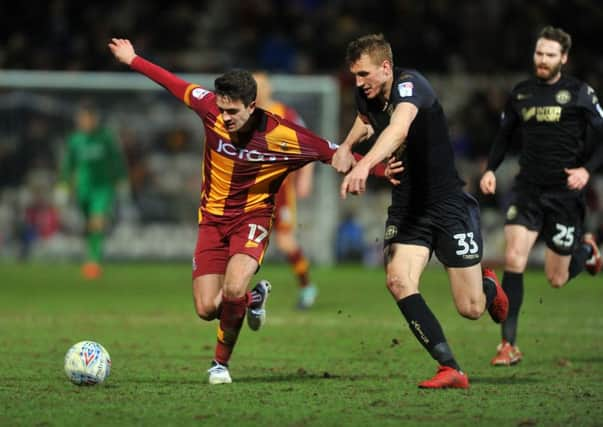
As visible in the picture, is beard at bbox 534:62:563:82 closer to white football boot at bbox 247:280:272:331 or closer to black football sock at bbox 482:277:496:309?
black football sock at bbox 482:277:496:309

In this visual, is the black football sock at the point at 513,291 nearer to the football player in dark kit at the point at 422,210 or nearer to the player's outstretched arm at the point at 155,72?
the football player in dark kit at the point at 422,210

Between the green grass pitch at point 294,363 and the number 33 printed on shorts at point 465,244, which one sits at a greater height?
the number 33 printed on shorts at point 465,244

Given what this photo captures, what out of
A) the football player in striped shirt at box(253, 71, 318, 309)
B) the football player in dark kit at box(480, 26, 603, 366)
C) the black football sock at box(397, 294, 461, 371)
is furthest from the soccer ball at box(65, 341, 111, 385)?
the football player in striped shirt at box(253, 71, 318, 309)

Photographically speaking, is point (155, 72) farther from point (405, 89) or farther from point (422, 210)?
point (422, 210)

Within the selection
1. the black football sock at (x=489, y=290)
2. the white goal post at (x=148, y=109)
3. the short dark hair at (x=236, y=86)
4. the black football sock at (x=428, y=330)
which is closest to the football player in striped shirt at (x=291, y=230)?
the black football sock at (x=489, y=290)

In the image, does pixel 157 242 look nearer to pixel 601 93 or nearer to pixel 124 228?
pixel 124 228

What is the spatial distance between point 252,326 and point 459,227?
5.68 feet

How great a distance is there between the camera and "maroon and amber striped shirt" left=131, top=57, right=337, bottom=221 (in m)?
8.20

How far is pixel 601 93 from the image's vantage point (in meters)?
20.5

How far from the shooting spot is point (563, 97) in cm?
958

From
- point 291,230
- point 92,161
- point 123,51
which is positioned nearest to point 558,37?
point 123,51

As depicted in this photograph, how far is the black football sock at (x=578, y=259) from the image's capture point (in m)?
10.1

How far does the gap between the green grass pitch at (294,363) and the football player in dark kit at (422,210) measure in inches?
19.2

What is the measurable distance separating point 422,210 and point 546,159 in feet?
7.15
